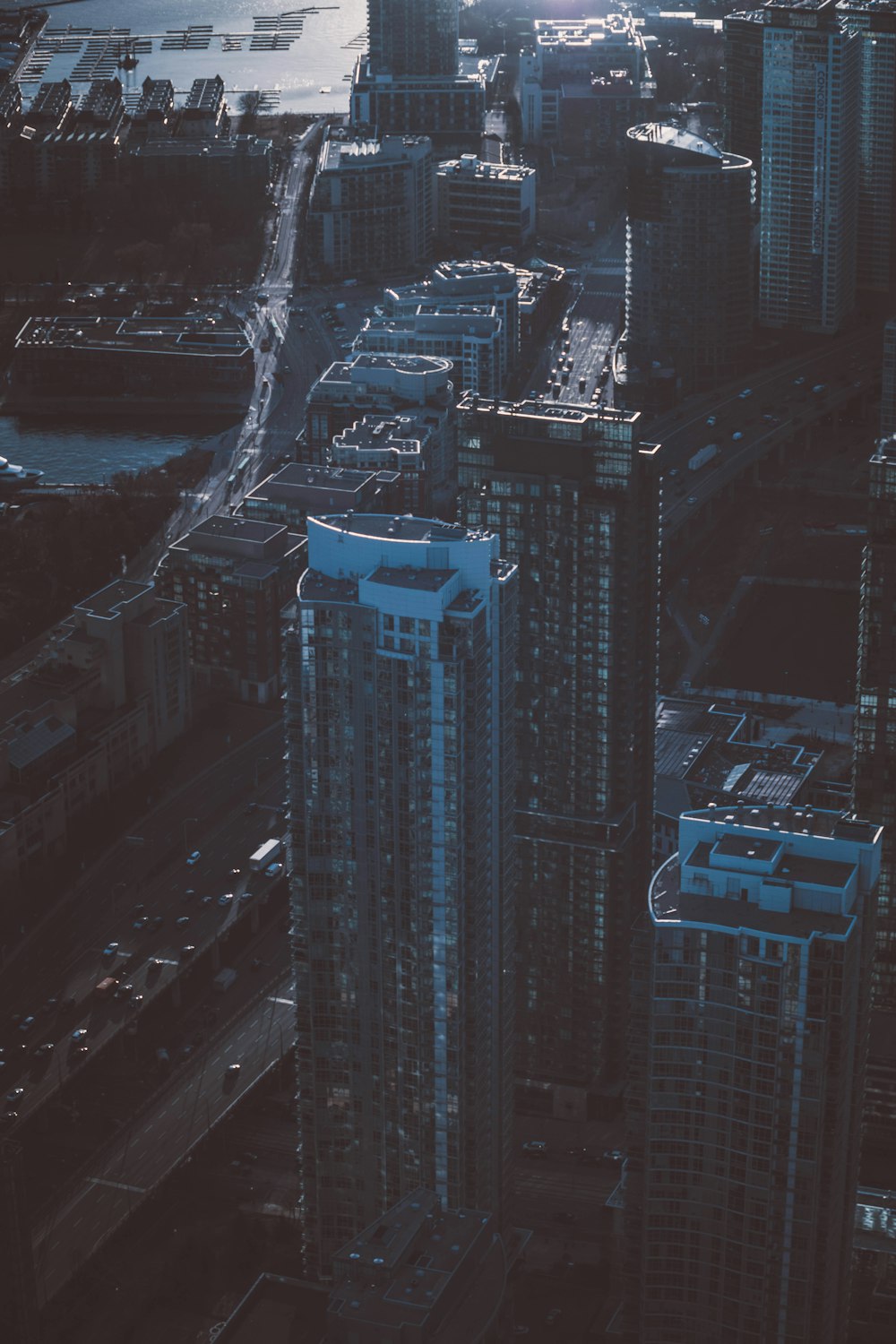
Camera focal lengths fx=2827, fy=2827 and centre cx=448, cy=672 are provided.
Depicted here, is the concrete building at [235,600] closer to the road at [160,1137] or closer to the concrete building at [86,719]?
the concrete building at [86,719]

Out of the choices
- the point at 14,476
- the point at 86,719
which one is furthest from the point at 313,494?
the point at 14,476

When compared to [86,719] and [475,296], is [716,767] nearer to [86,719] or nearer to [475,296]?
[86,719]

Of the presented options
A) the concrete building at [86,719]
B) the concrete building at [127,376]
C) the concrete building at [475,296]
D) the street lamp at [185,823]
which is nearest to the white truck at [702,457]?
the concrete building at [475,296]

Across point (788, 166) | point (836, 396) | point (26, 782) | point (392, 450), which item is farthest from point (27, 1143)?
point (788, 166)

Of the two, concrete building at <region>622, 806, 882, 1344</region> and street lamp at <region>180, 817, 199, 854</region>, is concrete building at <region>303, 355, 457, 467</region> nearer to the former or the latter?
street lamp at <region>180, 817, 199, 854</region>

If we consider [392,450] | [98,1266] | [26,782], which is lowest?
[98,1266]

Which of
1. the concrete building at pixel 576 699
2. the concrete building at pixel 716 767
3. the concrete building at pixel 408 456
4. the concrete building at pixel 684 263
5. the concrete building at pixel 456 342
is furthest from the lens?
the concrete building at pixel 684 263

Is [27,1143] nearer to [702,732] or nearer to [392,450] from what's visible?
[702,732]

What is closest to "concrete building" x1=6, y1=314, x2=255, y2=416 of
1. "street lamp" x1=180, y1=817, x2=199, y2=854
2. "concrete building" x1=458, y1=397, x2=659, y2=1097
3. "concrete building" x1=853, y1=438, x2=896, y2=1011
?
"street lamp" x1=180, y1=817, x2=199, y2=854
